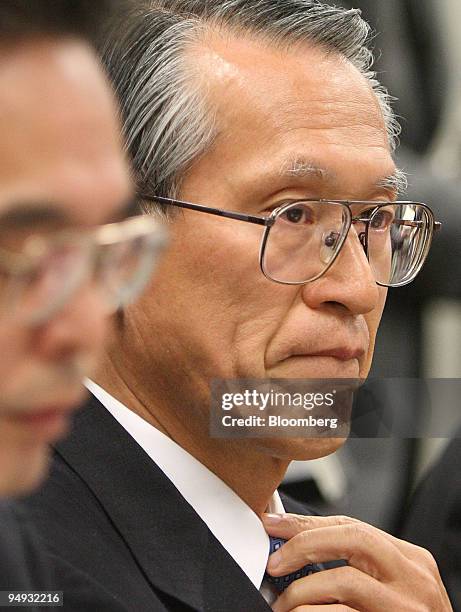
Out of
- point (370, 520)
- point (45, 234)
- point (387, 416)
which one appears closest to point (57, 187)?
point (45, 234)

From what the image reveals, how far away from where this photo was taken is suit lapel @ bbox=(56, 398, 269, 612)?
3.29 feet

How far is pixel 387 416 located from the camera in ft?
4.21

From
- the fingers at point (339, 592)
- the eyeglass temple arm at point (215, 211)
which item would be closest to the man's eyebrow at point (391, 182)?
the eyeglass temple arm at point (215, 211)

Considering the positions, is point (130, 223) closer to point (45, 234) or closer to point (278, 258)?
point (45, 234)

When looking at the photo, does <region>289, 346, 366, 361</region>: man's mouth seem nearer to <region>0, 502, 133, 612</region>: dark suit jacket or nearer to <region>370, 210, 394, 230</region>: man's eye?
<region>370, 210, 394, 230</region>: man's eye

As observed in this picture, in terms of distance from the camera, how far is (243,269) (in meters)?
1.09

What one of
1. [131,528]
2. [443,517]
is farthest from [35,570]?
[443,517]

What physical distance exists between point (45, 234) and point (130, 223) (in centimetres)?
5

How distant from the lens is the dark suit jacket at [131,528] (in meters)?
0.96

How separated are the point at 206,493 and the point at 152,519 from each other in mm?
77

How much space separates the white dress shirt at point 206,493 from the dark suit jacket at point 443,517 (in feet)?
1.13

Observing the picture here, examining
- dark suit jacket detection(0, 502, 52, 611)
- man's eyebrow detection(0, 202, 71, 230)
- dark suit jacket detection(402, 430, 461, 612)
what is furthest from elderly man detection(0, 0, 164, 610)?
dark suit jacket detection(402, 430, 461, 612)

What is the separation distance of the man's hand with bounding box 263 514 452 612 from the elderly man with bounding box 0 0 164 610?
0.49 m

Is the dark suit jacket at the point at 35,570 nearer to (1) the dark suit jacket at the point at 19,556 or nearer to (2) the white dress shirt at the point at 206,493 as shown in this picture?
(1) the dark suit jacket at the point at 19,556
